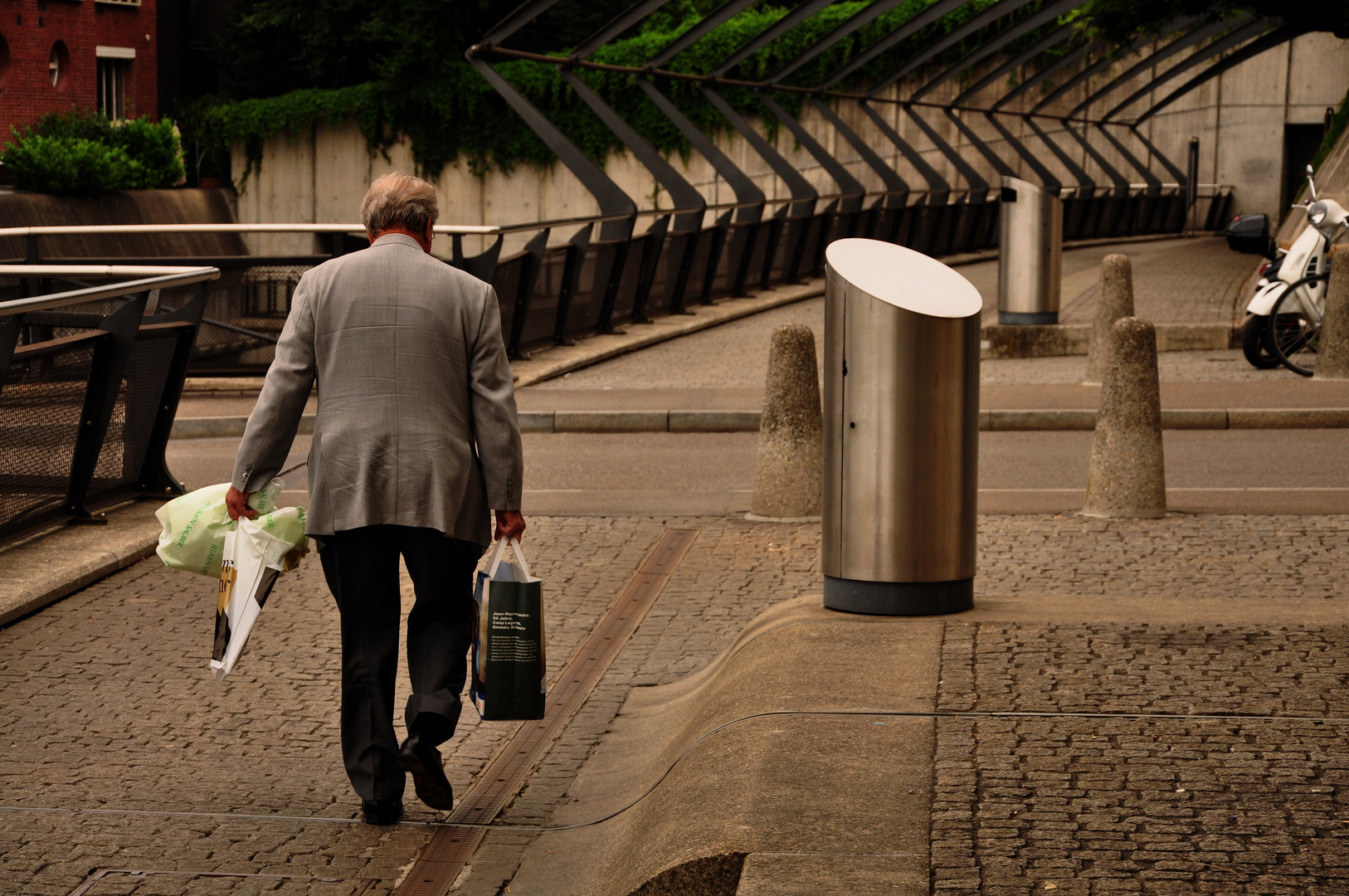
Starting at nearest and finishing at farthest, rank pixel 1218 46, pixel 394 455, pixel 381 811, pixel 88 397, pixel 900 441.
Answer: pixel 394 455, pixel 381 811, pixel 900 441, pixel 88 397, pixel 1218 46

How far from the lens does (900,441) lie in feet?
17.0

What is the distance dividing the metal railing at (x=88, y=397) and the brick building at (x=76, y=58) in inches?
1209

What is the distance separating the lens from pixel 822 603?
5629mm

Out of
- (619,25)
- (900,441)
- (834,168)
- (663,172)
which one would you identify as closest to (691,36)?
(619,25)

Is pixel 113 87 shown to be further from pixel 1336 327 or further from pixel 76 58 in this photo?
pixel 1336 327

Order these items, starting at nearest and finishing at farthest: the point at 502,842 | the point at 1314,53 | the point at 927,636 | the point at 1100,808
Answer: the point at 1100,808
the point at 502,842
the point at 927,636
the point at 1314,53

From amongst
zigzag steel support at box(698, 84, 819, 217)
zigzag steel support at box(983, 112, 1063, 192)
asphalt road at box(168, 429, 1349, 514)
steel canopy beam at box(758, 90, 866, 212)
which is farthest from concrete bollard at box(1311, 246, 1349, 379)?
zigzag steel support at box(983, 112, 1063, 192)

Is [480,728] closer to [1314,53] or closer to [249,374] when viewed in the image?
[249,374]

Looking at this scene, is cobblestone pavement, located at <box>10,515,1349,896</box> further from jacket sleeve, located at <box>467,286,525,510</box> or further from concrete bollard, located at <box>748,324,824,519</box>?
concrete bollard, located at <box>748,324,824,519</box>

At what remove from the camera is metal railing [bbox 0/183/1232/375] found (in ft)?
46.8

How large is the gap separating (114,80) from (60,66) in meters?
2.46

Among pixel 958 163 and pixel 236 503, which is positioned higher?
pixel 958 163

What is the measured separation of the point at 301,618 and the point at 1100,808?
153 inches

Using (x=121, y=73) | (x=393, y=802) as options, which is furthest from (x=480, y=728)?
(x=121, y=73)
